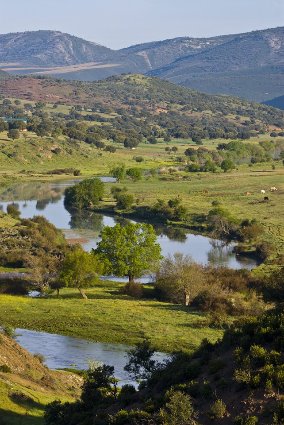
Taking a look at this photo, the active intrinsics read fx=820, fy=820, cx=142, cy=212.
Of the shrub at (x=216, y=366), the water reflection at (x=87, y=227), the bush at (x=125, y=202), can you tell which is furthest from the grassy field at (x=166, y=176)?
the shrub at (x=216, y=366)

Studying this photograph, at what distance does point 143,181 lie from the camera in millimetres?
139250

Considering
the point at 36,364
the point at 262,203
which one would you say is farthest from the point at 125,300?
the point at 262,203

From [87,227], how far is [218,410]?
74821 millimetres

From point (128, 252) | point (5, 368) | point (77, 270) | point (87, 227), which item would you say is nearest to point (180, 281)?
point (77, 270)

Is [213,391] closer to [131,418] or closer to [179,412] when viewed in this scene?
[179,412]

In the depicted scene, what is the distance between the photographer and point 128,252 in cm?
6328

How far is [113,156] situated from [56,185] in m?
44.2

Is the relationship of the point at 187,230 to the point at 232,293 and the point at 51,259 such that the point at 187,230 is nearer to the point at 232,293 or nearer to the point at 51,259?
the point at 51,259

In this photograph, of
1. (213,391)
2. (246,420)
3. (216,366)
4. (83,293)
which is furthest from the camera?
(83,293)

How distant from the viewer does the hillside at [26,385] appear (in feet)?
101

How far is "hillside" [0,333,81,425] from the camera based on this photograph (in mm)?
30766

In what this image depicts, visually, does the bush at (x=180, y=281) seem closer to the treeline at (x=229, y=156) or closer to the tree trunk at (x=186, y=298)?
the tree trunk at (x=186, y=298)

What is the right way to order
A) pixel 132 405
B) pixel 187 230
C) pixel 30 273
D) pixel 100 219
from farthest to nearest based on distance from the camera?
pixel 100 219
pixel 187 230
pixel 30 273
pixel 132 405

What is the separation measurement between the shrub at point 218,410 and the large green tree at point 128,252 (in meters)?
39.8
